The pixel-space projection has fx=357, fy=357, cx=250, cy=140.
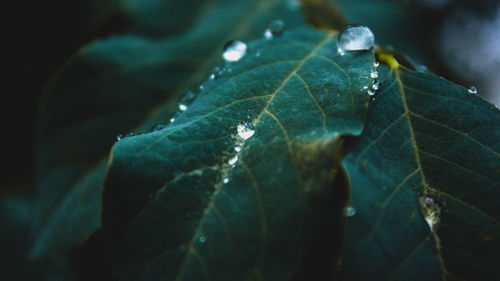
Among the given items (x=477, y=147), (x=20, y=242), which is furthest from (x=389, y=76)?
(x=20, y=242)

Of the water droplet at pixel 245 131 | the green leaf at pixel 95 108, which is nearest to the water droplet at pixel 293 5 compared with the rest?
the green leaf at pixel 95 108

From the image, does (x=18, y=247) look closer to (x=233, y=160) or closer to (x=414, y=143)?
Answer: (x=233, y=160)

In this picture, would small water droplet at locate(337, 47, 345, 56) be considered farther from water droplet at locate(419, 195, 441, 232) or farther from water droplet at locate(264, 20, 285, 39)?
water droplet at locate(419, 195, 441, 232)

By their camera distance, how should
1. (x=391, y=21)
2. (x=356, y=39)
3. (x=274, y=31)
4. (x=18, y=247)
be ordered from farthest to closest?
(x=391, y=21)
(x=18, y=247)
(x=274, y=31)
(x=356, y=39)

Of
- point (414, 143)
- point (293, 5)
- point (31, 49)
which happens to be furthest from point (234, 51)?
point (31, 49)

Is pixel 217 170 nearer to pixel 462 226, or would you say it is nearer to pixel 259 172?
pixel 259 172
